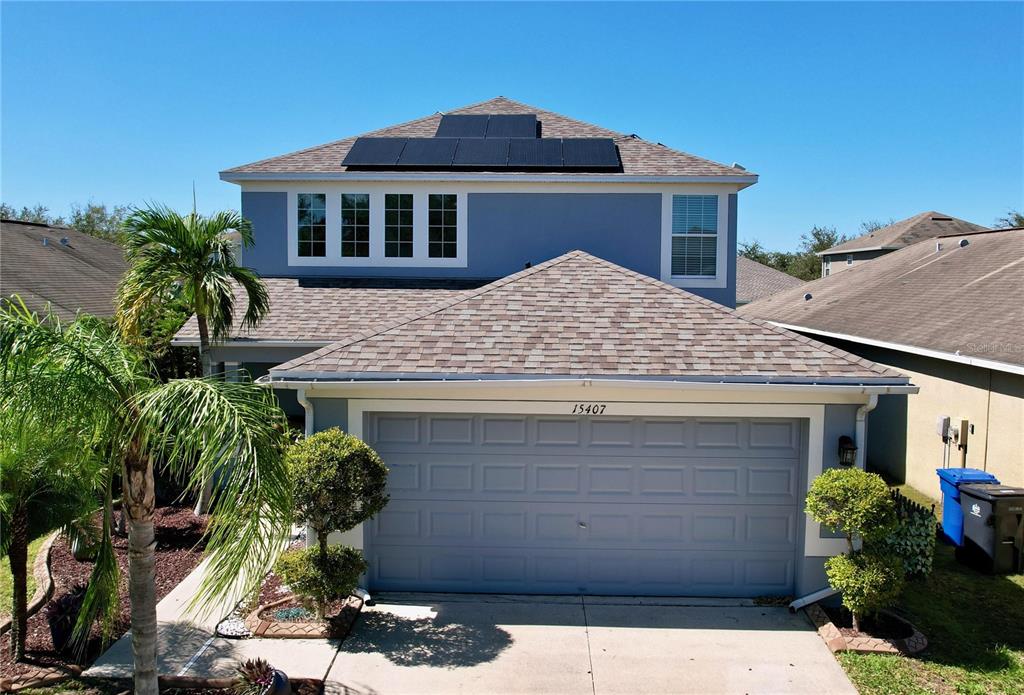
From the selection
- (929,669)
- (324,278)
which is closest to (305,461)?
(929,669)

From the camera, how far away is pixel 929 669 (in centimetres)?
734

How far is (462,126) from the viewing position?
16.8 metres

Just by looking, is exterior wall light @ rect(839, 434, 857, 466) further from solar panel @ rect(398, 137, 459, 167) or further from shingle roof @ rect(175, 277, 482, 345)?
solar panel @ rect(398, 137, 459, 167)

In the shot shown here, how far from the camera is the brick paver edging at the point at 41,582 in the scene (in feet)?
27.2

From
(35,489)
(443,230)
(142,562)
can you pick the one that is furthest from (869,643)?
(443,230)

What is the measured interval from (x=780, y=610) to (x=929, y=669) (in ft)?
5.33

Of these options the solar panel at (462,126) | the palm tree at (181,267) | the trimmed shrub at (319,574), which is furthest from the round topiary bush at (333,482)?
the solar panel at (462,126)

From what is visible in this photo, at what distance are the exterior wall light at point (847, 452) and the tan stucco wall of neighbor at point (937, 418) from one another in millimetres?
4331

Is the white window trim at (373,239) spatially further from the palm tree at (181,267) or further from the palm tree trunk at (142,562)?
the palm tree trunk at (142,562)

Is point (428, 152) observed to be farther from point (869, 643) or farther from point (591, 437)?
point (869, 643)

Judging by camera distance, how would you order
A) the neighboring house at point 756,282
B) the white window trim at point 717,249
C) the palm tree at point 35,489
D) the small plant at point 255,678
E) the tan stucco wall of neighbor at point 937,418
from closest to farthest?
the palm tree at point 35,489
the small plant at point 255,678
the tan stucco wall of neighbor at point 937,418
the white window trim at point 717,249
the neighboring house at point 756,282

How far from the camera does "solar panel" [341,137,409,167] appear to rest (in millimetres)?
14867

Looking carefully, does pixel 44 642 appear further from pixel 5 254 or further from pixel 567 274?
pixel 5 254

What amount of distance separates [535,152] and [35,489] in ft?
35.2
